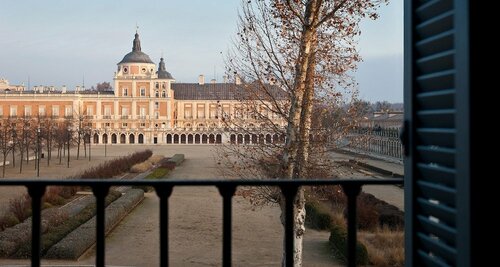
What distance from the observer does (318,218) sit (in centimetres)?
1577

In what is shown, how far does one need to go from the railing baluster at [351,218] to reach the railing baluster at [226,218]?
490 millimetres

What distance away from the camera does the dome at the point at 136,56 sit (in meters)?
80.5

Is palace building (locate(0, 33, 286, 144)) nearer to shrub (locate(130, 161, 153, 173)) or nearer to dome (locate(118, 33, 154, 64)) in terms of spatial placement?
dome (locate(118, 33, 154, 64))

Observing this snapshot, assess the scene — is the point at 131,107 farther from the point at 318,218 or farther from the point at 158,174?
the point at 318,218

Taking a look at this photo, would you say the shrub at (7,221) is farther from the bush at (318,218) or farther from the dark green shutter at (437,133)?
the dark green shutter at (437,133)

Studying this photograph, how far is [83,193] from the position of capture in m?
22.6

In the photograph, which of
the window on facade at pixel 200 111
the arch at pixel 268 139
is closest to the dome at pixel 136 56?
the window on facade at pixel 200 111

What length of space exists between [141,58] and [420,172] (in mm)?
81081

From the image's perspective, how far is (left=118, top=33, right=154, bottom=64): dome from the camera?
8050cm

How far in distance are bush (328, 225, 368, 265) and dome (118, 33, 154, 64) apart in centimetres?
7056

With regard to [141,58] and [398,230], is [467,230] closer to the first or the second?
[398,230]

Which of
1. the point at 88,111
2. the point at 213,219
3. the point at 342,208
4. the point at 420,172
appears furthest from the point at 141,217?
the point at 88,111

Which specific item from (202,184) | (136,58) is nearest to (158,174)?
(202,184)

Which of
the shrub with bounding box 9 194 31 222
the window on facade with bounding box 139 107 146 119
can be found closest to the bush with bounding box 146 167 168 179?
the shrub with bounding box 9 194 31 222
